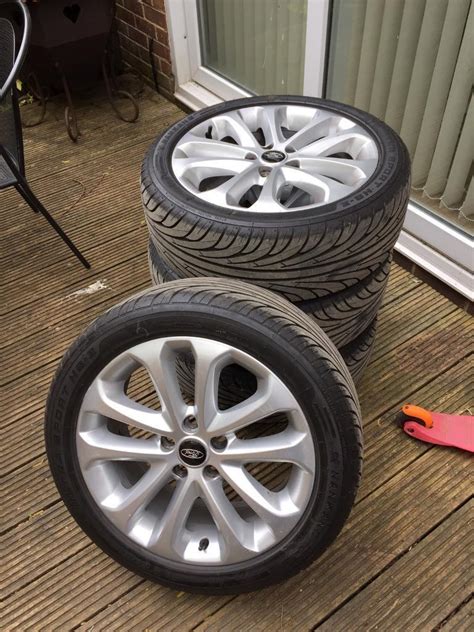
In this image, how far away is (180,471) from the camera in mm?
1491

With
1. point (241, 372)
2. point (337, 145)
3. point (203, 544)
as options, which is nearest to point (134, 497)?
point (203, 544)

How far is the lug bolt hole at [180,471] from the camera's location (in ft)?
4.87

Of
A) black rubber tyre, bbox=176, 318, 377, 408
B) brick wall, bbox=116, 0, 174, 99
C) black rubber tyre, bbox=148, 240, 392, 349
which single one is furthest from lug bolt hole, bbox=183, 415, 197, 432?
brick wall, bbox=116, 0, 174, 99

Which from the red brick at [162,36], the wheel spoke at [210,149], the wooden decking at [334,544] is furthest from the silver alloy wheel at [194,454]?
the red brick at [162,36]

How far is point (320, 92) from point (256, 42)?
0.69m

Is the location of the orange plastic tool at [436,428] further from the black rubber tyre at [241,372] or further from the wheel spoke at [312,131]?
the wheel spoke at [312,131]

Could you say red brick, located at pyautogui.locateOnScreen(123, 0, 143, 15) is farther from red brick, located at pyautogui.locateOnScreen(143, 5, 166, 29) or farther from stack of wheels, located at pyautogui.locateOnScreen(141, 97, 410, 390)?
stack of wheels, located at pyautogui.locateOnScreen(141, 97, 410, 390)

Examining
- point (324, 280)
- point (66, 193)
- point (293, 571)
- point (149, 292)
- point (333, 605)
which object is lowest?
point (66, 193)

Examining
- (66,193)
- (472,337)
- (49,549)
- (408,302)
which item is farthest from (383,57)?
(49,549)

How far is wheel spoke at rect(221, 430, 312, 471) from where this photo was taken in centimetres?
135

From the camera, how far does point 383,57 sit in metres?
2.45

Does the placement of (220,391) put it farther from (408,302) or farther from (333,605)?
(408,302)

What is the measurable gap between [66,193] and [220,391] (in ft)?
6.39

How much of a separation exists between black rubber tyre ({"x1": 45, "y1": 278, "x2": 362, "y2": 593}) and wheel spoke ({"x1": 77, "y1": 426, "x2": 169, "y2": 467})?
0.03 metres
